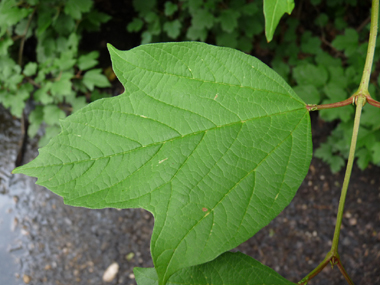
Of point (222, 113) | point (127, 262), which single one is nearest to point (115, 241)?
point (127, 262)

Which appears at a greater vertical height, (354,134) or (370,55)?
(370,55)

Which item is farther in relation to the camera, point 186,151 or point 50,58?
point 50,58

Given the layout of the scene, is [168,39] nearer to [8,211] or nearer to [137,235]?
[137,235]

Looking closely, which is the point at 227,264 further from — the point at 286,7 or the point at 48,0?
the point at 48,0

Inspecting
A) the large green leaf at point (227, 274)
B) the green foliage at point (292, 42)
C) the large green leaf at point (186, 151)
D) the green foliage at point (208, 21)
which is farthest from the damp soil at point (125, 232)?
the large green leaf at point (186, 151)

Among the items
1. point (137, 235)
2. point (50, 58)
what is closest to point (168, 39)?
point (50, 58)

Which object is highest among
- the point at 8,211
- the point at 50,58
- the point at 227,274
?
the point at 227,274

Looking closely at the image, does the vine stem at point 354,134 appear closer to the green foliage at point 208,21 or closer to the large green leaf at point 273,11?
the large green leaf at point 273,11
